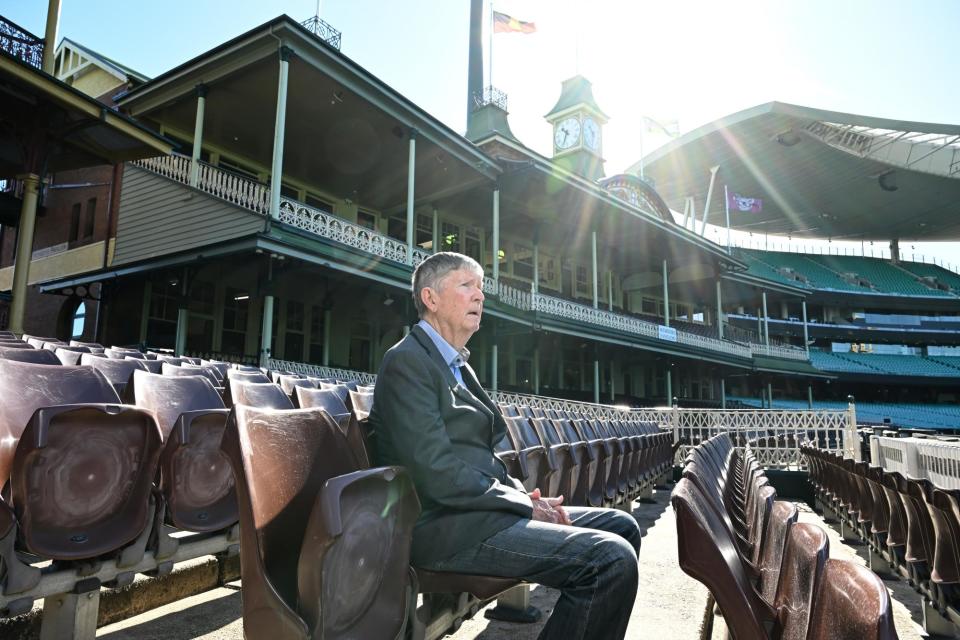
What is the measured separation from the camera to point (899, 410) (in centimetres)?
4488

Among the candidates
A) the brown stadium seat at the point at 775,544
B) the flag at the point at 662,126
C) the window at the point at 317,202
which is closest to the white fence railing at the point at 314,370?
the window at the point at 317,202

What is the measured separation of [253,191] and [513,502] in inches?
507

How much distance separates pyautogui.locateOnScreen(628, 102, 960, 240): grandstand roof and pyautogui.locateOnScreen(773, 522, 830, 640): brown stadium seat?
49852mm

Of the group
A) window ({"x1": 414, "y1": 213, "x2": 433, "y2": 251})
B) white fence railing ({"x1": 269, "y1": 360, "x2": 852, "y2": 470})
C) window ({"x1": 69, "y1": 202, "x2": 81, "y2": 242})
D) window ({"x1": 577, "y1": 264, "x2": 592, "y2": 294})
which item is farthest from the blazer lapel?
window ({"x1": 577, "y1": 264, "x2": 592, "y2": 294})

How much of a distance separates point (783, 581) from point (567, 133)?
3570 centimetres

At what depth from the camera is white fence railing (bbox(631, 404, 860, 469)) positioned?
41.3 feet

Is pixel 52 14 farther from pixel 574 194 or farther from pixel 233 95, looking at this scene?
pixel 574 194

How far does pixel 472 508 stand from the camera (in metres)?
2.18

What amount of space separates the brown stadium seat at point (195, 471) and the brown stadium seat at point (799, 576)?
92.8 inches

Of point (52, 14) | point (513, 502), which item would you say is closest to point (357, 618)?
point (513, 502)

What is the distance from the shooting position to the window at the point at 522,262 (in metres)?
25.5

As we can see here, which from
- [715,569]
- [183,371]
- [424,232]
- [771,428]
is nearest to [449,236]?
[424,232]

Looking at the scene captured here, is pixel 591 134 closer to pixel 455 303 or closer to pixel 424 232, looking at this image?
pixel 424 232

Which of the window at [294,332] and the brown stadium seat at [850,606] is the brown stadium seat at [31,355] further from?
the window at [294,332]
